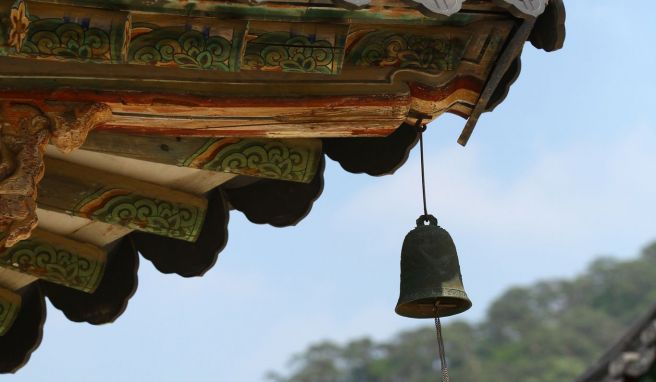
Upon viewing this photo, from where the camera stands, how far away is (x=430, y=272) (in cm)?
778

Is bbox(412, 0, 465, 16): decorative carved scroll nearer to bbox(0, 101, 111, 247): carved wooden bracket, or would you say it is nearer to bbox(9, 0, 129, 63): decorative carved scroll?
bbox(9, 0, 129, 63): decorative carved scroll

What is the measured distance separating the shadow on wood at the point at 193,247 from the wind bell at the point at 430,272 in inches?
36.8

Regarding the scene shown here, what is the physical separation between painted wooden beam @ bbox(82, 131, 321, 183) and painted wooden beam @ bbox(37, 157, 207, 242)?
469 millimetres

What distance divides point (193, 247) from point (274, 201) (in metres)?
0.48

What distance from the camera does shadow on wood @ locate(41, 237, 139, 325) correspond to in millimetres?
8414

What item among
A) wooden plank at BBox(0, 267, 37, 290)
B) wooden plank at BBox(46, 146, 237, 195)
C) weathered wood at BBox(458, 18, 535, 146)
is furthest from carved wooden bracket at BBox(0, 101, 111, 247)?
weathered wood at BBox(458, 18, 535, 146)

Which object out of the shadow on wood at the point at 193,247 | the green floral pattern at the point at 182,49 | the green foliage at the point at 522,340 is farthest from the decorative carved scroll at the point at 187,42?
the green foliage at the point at 522,340

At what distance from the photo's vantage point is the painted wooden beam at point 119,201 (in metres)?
7.78

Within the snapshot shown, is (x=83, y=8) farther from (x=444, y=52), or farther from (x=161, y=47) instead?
(x=444, y=52)

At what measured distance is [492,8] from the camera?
7.22 m

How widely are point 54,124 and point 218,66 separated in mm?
713

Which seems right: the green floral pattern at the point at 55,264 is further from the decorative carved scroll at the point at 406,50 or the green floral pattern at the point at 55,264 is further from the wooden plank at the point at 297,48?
the decorative carved scroll at the point at 406,50

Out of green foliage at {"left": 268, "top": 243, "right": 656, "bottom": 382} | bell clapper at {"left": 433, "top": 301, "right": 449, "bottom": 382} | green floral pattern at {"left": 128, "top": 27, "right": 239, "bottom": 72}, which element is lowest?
bell clapper at {"left": 433, "top": 301, "right": 449, "bottom": 382}

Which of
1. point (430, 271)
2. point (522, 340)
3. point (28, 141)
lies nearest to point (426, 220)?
point (430, 271)
